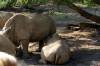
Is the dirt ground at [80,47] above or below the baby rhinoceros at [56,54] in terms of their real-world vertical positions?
below

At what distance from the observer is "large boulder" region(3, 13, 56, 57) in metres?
7.47

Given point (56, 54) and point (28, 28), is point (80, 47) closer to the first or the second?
point (28, 28)

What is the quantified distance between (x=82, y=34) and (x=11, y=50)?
8.02 m

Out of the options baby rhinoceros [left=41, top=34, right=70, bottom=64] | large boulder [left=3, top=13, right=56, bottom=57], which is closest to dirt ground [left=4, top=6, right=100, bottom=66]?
baby rhinoceros [left=41, top=34, right=70, bottom=64]

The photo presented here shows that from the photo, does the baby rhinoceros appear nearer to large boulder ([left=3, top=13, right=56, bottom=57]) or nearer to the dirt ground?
the dirt ground

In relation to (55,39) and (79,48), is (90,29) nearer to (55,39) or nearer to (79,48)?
(79,48)

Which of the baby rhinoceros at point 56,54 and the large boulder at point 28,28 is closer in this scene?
the baby rhinoceros at point 56,54

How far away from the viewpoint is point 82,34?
400 inches

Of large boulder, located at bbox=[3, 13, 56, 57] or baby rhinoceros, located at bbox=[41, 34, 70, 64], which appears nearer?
baby rhinoceros, located at bbox=[41, 34, 70, 64]

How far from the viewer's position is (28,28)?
7613 mm

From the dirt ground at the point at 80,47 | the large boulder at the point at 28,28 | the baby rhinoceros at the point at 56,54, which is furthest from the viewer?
the large boulder at the point at 28,28

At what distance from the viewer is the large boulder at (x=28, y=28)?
7.47 metres

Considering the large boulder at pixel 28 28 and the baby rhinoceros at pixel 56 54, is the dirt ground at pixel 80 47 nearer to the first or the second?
the baby rhinoceros at pixel 56 54

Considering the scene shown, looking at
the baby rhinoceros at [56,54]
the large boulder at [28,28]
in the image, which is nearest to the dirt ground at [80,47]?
the baby rhinoceros at [56,54]
